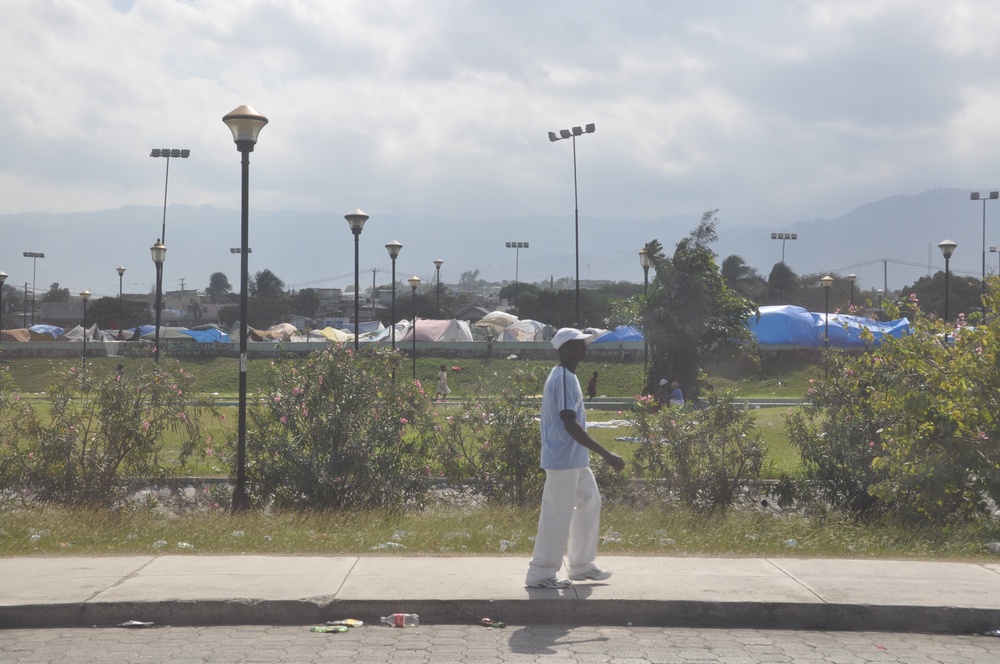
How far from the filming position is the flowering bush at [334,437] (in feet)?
38.8

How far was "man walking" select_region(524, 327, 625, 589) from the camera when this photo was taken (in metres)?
7.03

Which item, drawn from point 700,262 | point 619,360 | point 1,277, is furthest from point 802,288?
point 1,277

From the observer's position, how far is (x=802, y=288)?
98625 millimetres

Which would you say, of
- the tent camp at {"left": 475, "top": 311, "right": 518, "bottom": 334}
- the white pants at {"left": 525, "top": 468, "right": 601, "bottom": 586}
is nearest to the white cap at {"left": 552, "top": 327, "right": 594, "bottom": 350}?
the white pants at {"left": 525, "top": 468, "right": 601, "bottom": 586}

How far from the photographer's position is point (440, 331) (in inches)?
2379

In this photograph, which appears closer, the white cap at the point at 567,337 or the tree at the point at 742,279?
the white cap at the point at 567,337

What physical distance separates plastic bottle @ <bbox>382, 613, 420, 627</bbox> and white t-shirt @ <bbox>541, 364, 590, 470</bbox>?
4.47 feet

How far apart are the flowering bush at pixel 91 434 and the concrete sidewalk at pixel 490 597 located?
12.8 feet

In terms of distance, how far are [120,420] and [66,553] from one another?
330cm

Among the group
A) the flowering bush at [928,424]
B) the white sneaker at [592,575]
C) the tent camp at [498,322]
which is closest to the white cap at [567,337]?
the white sneaker at [592,575]

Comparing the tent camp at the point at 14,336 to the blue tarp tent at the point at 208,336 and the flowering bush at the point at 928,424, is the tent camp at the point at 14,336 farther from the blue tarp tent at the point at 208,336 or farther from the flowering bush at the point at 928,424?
the flowering bush at the point at 928,424

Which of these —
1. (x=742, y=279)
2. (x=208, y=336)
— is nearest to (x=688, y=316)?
(x=742, y=279)

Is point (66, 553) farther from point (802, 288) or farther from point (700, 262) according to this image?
point (802, 288)

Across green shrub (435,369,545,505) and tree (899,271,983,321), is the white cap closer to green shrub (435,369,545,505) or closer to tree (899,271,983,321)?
green shrub (435,369,545,505)
